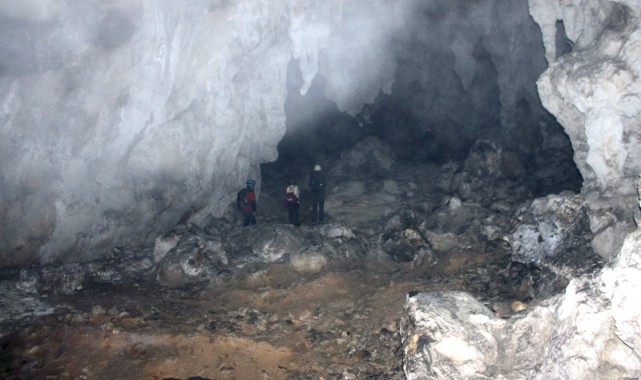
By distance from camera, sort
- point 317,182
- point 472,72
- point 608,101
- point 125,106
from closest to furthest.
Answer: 1. point 608,101
2. point 125,106
3. point 317,182
4. point 472,72

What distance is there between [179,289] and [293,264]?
2.20 metres

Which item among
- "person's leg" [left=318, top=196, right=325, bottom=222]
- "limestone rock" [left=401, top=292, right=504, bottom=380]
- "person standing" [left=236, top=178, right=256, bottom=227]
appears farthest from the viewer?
"person's leg" [left=318, top=196, right=325, bottom=222]

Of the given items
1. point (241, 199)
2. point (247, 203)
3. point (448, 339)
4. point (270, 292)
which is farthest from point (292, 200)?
point (448, 339)

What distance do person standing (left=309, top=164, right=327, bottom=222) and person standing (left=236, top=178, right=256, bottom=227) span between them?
1.49 m

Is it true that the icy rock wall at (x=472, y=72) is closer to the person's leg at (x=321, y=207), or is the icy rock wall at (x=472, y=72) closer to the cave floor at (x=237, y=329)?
the person's leg at (x=321, y=207)

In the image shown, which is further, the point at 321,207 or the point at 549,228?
the point at 321,207

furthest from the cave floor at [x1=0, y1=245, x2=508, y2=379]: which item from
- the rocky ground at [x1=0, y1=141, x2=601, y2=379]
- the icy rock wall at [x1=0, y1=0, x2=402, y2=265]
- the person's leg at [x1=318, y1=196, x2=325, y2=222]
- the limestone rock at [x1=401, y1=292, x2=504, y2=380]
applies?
the person's leg at [x1=318, y1=196, x2=325, y2=222]

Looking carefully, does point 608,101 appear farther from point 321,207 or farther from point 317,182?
point 321,207

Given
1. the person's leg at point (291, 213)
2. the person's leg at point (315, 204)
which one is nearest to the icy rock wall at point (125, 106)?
the person's leg at point (291, 213)

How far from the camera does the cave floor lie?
23.2ft

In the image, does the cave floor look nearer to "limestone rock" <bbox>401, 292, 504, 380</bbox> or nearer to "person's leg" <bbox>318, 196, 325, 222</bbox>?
"limestone rock" <bbox>401, 292, 504, 380</bbox>

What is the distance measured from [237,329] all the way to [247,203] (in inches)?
172

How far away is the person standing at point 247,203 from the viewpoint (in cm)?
1183

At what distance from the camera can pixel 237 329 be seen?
793cm
